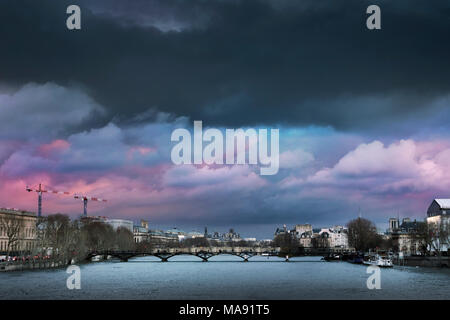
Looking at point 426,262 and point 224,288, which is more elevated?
point 426,262

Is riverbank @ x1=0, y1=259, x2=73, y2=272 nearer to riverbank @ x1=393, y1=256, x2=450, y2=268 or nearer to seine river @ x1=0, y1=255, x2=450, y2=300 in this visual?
seine river @ x1=0, y1=255, x2=450, y2=300

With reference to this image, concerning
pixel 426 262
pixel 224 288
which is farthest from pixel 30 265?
pixel 426 262

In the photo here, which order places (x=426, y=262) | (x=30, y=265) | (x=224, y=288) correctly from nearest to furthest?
1. (x=224, y=288)
2. (x=30, y=265)
3. (x=426, y=262)

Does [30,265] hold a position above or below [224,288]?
above

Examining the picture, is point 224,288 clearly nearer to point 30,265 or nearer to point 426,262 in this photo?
point 30,265

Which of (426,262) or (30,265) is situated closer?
(30,265)

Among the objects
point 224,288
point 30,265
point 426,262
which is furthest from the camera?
point 426,262

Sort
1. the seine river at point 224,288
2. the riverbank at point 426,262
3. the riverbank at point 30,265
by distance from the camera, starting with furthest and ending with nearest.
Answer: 1. the riverbank at point 426,262
2. the riverbank at point 30,265
3. the seine river at point 224,288

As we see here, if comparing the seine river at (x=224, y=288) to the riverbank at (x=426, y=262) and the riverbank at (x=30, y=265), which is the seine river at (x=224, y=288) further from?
the riverbank at (x=426, y=262)

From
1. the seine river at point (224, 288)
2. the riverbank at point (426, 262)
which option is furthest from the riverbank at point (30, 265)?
the riverbank at point (426, 262)
